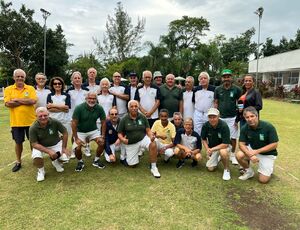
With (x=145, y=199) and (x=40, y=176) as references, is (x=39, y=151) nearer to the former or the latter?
(x=40, y=176)

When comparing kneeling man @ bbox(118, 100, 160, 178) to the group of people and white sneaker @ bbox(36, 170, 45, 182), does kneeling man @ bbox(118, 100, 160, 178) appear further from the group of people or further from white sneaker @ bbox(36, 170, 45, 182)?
white sneaker @ bbox(36, 170, 45, 182)

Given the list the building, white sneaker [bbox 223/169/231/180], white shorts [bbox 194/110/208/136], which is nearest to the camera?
white sneaker [bbox 223/169/231/180]

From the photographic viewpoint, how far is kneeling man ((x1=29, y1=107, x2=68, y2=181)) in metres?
4.70

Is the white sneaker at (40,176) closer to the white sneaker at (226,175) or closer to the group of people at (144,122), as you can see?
the group of people at (144,122)

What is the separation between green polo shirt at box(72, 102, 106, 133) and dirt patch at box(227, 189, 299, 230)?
2.70 metres

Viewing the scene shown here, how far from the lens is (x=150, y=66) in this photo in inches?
1241

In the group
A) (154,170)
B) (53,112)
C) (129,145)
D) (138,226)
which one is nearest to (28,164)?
(53,112)

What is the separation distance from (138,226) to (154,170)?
5.91 feet

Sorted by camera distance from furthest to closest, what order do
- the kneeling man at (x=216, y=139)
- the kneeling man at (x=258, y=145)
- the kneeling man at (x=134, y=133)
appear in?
the kneeling man at (x=134, y=133), the kneeling man at (x=216, y=139), the kneeling man at (x=258, y=145)

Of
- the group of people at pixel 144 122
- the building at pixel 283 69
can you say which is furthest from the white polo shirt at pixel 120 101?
the building at pixel 283 69

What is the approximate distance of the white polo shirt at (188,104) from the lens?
19.8ft

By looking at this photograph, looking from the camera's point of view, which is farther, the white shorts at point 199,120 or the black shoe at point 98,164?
the white shorts at point 199,120

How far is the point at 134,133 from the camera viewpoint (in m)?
5.42

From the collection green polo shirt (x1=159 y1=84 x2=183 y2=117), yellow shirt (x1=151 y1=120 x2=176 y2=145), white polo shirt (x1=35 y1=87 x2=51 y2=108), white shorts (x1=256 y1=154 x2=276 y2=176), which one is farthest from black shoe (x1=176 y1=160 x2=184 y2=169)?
white polo shirt (x1=35 y1=87 x2=51 y2=108)
